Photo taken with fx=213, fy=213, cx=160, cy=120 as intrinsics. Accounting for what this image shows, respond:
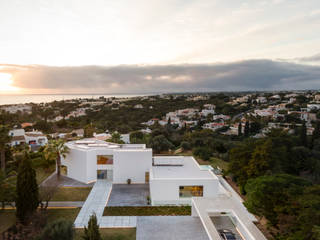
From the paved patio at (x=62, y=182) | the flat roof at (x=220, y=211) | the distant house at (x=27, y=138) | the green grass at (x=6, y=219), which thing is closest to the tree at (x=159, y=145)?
the paved patio at (x=62, y=182)

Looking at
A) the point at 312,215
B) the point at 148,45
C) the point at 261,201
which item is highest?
the point at 148,45

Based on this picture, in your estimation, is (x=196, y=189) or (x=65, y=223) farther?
(x=196, y=189)

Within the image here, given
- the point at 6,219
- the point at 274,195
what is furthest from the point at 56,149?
the point at 274,195

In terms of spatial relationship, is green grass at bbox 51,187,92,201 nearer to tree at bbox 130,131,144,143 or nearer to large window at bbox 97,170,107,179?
large window at bbox 97,170,107,179

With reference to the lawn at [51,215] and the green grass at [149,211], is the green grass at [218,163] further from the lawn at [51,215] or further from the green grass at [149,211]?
the lawn at [51,215]

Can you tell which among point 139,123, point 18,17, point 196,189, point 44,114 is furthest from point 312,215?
point 44,114

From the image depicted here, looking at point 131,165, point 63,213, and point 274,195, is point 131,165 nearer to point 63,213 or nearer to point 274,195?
point 63,213

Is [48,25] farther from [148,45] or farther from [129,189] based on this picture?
[129,189]
